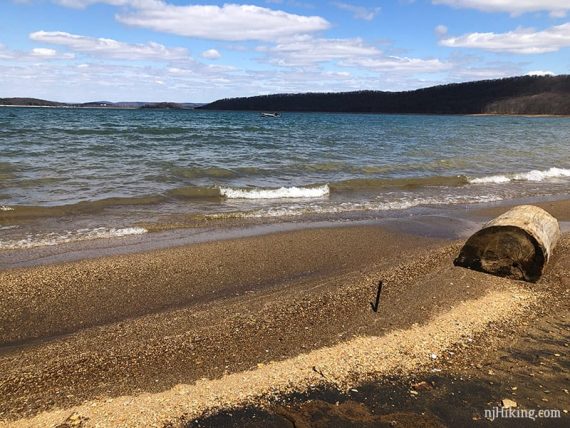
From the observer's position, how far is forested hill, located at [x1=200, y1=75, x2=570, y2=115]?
139 m

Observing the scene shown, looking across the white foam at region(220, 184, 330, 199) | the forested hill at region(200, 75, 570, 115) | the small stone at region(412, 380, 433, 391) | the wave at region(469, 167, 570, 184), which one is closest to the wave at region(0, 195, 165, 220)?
the white foam at region(220, 184, 330, 199)

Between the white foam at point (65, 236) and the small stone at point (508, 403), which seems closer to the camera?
the small stone at point (508, 403)

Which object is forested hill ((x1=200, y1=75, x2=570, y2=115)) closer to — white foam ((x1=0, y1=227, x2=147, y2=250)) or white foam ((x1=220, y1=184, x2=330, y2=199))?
white foam ((x1=220, y1=184, x2=330, y2=199))

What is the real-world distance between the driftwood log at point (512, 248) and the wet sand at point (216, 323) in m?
0.23

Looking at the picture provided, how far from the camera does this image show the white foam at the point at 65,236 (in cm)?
788

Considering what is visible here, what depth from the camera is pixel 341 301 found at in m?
5.48

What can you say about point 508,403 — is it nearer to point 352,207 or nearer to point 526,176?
point 352,207

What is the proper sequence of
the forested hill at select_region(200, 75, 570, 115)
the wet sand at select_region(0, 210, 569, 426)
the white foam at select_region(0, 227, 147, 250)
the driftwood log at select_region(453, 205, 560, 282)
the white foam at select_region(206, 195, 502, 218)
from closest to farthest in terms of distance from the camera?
the wet sand at select_region(0, 210, 569, 426)
the driftwood log at select_region(453, 205, 560, 282)
the white foam at select_region(0, 227, 147, 250)
the white foam at select_region(206, 195, 502, 218)
the forested hill at select_region(200, 75, 570, 115)

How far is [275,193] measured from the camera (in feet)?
43.1

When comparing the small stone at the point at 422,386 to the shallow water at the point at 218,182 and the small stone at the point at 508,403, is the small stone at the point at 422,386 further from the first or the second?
the shallow water at the point at 218,182

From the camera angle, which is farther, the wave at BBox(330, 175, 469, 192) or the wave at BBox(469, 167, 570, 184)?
the wave at BBox(469, 167, 570, 184)

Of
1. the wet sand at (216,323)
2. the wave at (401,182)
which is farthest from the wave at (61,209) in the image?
the wave at (401,182)

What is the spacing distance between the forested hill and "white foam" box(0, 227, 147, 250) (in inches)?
5798

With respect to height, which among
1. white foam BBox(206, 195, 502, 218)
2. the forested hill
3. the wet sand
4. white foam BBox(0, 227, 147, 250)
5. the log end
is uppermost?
the forested hill
